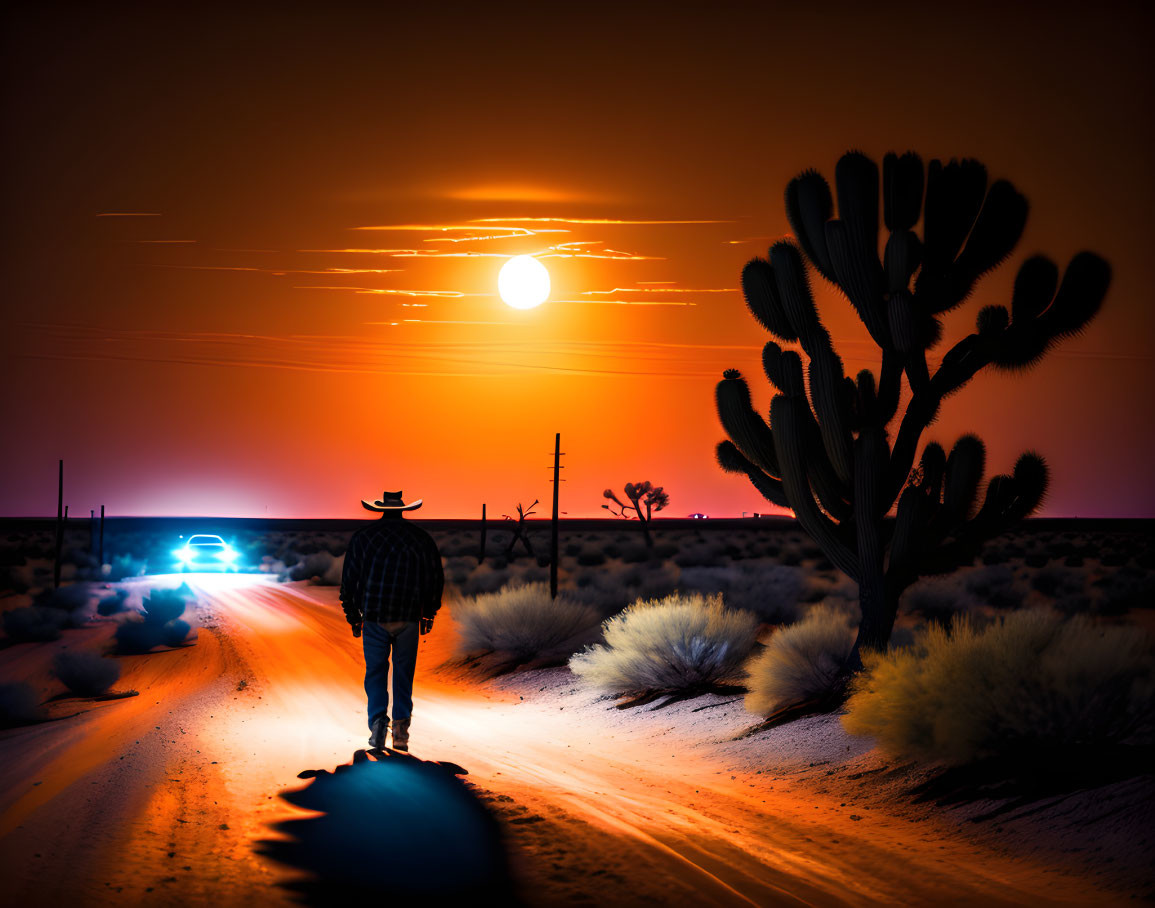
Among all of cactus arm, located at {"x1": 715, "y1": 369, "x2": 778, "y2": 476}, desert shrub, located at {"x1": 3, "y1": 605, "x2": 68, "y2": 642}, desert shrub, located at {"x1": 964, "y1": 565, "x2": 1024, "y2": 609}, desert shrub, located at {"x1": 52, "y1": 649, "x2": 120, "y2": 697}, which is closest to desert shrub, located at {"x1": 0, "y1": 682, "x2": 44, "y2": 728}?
desert shrub, located at {"x1": 52, "y1": 649, "x2": 120, "y2": 697}

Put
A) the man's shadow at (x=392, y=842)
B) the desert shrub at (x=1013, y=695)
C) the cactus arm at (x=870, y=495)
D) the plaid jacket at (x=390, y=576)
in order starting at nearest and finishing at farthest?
the man's shadow at (x=392, y=842) < the desert shrub at (x=1013, y=695) < the plaid jacket at (x=390, y=576) < the cactus arm at (x=870, y=495)

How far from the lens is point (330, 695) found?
575 inches

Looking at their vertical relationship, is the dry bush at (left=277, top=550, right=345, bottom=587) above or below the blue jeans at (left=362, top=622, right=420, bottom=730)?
below

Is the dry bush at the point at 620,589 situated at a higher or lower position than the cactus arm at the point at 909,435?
lower

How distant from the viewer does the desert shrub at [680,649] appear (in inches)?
571

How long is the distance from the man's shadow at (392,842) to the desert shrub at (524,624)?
11.0 metres

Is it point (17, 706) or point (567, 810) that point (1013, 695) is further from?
point (17, 706)

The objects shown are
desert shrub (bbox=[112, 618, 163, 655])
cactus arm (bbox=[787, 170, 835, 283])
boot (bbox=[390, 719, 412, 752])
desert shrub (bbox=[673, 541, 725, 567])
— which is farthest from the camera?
desert shrub (bbox=[673, 541, 725, 567])

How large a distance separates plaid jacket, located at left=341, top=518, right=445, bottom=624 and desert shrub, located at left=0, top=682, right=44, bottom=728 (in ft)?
24.5

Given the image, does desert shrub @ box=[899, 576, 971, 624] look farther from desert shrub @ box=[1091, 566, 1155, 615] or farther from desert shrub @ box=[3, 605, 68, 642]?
desert shrub @ box=[3, 605, 68, 642]

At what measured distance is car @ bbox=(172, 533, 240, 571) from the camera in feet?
162

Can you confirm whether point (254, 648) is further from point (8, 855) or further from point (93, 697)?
point (8, 855)

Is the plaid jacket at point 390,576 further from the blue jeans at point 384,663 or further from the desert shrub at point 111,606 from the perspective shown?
the desert shrub at point 111,606

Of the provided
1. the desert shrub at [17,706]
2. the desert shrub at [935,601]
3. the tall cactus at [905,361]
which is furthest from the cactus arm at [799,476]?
the desert shrub at [935,601]
